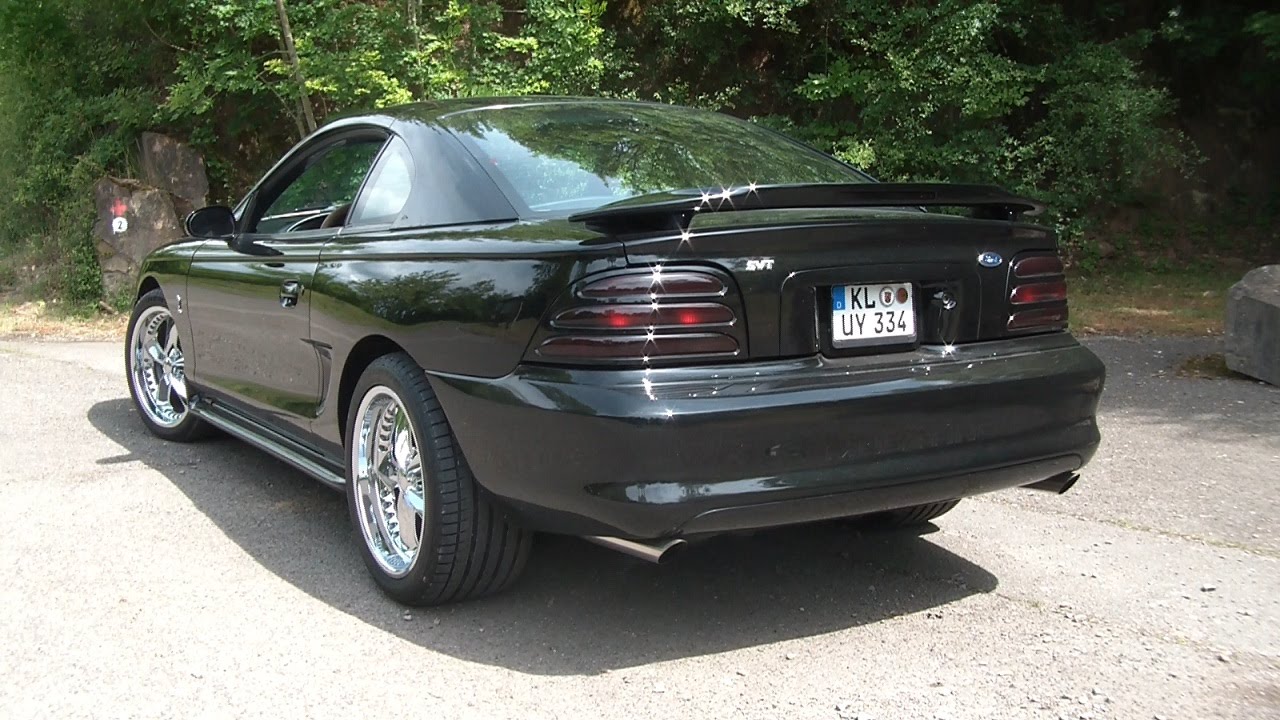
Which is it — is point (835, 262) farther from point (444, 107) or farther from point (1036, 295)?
point (444, 107)

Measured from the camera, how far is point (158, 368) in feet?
19.3

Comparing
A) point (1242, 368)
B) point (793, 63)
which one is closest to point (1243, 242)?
point (793, 63)

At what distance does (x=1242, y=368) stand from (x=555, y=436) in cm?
549

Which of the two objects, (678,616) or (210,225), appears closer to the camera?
(678,616)

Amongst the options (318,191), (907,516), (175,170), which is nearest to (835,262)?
(907,516)

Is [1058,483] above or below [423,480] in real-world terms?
below

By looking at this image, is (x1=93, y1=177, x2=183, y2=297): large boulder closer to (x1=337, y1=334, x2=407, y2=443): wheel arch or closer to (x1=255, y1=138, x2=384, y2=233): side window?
(x1=255, y1=138, x2=384, y2=233): side window

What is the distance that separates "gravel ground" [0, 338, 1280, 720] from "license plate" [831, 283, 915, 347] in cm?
85

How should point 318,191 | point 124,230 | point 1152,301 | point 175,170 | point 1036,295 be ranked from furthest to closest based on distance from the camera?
point 175,170, point 124,230, point 1152,301, point 318,191, point 1036,295

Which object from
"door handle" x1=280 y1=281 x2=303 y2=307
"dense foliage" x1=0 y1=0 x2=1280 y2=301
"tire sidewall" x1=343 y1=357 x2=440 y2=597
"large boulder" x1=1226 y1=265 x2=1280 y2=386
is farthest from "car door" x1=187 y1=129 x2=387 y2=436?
"dense foliage" x1=0 y1=0 x2=1280 y2=301

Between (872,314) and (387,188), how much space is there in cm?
176

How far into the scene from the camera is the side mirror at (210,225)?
15.7ft

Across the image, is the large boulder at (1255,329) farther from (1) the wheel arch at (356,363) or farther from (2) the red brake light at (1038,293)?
(1) the wheel arch at (356,363)

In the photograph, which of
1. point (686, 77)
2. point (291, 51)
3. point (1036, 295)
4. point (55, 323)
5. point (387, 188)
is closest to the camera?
point (1036, 295)
